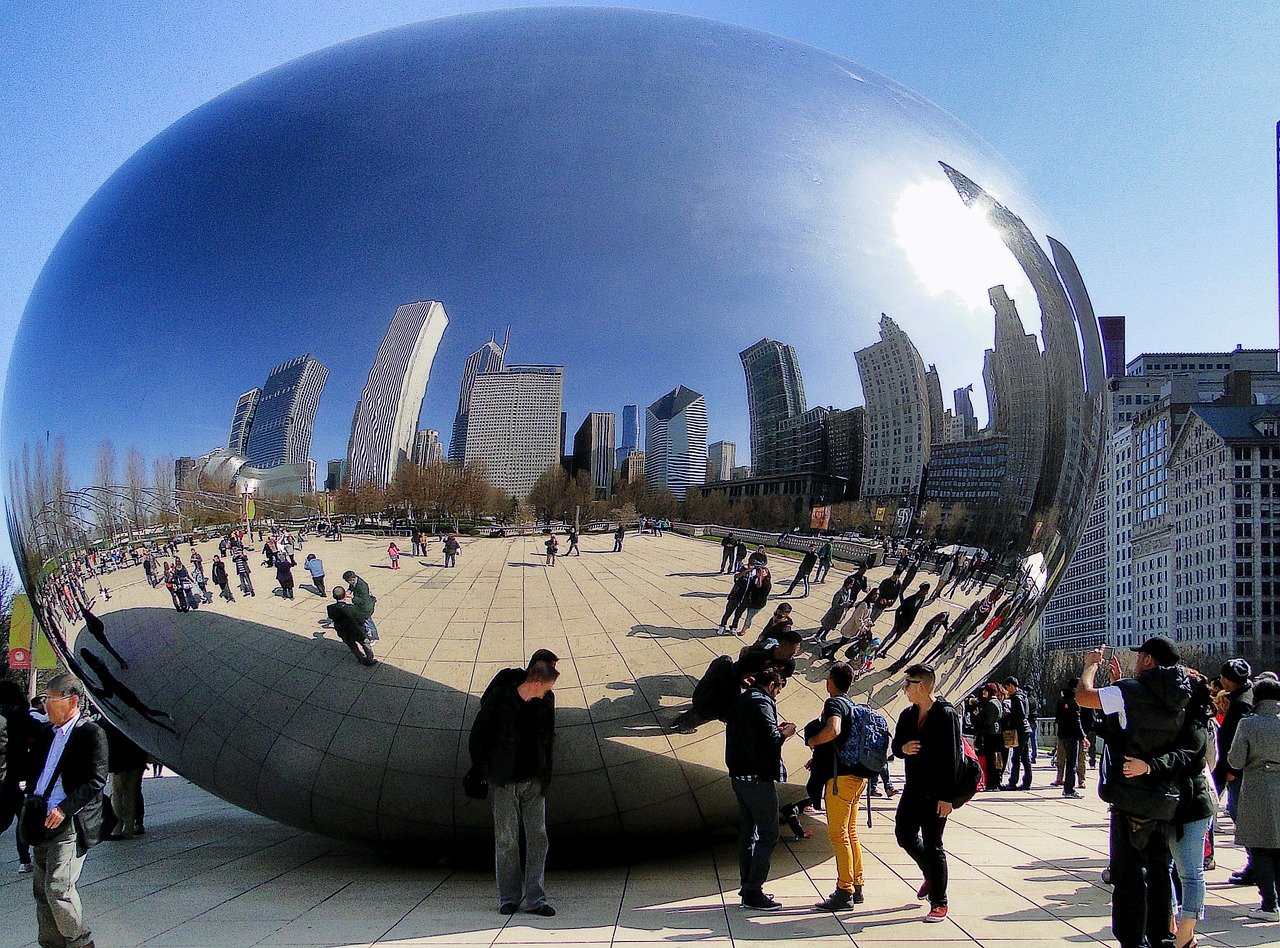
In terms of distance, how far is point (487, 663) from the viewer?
19.4 ft

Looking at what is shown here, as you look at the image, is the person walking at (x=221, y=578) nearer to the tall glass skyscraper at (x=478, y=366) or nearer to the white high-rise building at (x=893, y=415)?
the tall glass skyscraper at (x=478, y=366)

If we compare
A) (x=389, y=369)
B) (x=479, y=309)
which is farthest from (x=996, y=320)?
(x=389, y=369)

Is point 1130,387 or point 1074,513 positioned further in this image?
point 1130,387

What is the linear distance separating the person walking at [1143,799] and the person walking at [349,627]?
3942 mm

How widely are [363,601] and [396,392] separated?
1.20m

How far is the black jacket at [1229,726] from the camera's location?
789cm

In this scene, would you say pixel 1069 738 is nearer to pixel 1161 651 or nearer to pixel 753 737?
pixel 1161 651

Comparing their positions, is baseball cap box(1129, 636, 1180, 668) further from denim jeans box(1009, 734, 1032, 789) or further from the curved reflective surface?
denim jeans box(1009, 734, 1032, 789)

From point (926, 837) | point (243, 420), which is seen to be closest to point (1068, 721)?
point (926, 837)

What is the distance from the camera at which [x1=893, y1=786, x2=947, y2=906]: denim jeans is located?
632 centimetres

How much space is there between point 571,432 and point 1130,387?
16635 centimetres

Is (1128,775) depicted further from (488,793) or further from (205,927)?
(205,927)

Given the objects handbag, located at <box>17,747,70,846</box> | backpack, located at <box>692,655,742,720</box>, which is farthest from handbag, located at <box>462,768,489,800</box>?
handbag, located at <box>17,747,70,846</box>

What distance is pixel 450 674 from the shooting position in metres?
5.93
